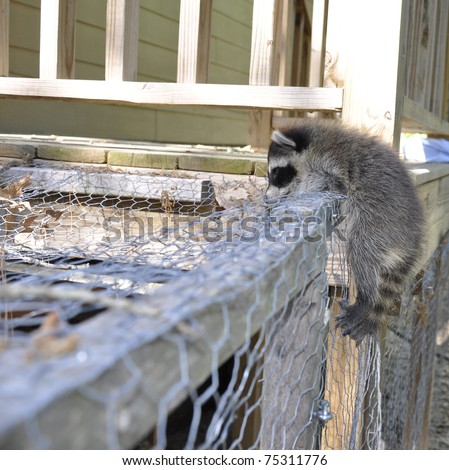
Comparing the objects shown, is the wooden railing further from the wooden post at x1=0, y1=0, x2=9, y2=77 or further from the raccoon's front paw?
the raccoon's front paw

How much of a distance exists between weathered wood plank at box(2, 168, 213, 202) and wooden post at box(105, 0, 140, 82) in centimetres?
56

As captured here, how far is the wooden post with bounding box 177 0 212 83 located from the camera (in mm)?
3494

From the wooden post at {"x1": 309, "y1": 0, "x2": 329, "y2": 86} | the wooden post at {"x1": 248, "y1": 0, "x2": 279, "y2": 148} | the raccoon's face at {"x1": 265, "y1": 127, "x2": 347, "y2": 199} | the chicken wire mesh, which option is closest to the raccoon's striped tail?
the chicken wire mesh

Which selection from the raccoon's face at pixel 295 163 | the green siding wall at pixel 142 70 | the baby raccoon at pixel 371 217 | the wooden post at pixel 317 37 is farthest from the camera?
the green siding wall at pixel 142 70

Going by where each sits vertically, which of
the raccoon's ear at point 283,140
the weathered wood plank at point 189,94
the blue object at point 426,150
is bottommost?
the raccoon's ear at point 283,140

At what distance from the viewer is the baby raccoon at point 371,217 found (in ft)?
9.96

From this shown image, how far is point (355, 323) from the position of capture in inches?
116

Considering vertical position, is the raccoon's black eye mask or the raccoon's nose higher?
the raccoon's black eye mask

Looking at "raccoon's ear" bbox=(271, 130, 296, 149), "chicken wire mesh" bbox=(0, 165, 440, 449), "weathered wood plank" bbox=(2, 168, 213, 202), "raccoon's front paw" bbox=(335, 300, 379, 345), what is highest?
"raccoon's ear" bbox=(271, 130, 296, 149)

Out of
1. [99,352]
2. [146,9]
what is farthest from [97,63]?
[99,352]

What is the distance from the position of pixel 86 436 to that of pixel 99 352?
0.10 metres

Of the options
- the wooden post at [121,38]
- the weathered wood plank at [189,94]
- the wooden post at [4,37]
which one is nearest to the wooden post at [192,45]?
the weathered wood plank at [189,94]

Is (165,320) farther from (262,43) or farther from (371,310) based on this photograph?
(262,43)

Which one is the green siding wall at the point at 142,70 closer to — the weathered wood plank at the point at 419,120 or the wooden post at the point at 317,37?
the wooden post at the point at 317,37
